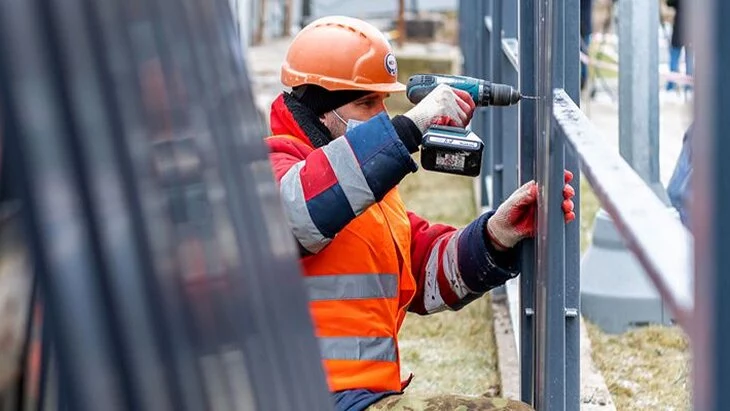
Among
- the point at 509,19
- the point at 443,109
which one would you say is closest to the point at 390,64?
the point at 443,109

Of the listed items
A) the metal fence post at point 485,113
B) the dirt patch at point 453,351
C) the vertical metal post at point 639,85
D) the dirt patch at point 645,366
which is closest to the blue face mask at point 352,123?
the dirt patch at point 453,351

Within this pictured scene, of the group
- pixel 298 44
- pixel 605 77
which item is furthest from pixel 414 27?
pixel 298 44

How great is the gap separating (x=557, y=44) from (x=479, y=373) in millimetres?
2895

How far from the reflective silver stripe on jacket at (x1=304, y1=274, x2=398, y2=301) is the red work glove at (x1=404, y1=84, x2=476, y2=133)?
0.37 metres

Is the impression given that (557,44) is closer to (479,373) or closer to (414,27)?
(479,373)

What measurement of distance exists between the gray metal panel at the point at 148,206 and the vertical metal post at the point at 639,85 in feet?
13.7

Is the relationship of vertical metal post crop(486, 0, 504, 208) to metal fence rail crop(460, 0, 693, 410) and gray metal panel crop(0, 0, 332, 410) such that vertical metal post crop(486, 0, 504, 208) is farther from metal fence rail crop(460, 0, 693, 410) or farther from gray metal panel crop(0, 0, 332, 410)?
gray metal panel crop(0, 0, 332, 410)

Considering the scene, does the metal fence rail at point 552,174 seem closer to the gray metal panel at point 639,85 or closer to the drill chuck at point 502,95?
the drill chuck at point 502,95

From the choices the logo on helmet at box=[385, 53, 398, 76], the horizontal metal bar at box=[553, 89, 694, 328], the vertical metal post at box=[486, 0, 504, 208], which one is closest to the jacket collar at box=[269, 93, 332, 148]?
the logo on helmet at box=[385, 53, 398, 76]

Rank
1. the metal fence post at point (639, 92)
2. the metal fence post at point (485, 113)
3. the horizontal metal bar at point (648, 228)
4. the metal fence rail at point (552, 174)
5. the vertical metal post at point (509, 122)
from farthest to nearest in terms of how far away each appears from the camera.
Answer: the metal fence post at point (485, 113)
the vertical metal post at point (509, 122)
the metal fence post at point (639, 92)
the metal fence rail at point (552, 174)
the horizontal metal bar at point (648, 228)

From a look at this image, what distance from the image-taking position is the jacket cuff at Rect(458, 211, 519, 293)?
3.50 metres

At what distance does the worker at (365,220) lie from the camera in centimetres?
312

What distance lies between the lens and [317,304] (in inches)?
127

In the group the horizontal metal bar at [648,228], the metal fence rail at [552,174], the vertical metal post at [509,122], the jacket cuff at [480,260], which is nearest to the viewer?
the horizontal metal bar at [648,228]
